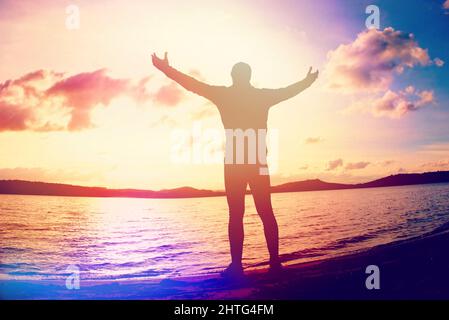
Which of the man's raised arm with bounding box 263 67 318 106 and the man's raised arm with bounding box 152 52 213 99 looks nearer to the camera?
the man's raised arm with bounding box 152 52 213 99

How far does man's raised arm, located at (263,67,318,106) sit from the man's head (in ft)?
0.95

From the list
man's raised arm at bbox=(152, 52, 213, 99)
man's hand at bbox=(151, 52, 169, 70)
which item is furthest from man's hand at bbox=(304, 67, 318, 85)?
man's hand at bbox=(151, 52, 169, 70)

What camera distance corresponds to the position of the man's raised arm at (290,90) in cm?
471

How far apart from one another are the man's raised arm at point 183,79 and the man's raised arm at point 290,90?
→ 29.3 inches

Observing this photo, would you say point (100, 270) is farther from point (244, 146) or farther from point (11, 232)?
point (11, 232)

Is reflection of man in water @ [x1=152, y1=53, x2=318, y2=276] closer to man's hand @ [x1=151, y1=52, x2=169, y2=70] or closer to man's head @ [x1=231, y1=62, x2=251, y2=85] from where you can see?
man's head @ [x1=231, y1=62, x2=251, y2=85]

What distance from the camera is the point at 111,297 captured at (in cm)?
437

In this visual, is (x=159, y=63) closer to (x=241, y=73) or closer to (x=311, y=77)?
(x=241, y=73)

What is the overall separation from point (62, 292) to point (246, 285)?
2238 millimetres

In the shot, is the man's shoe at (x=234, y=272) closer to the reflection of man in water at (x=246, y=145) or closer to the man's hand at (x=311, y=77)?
the reflection of man in water at (x=246, y=145)

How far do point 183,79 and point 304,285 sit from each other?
2.76 meters

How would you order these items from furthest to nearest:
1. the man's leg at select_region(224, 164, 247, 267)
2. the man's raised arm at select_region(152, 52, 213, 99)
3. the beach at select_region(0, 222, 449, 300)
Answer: the man's leg at select_region(224, 164, 247, 267) → the man's raised arm at select_region(152, 52, 213, 99) → the beach at select_region(0, 222, 449, 300)

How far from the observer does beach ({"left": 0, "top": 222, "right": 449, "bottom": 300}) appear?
4121mm

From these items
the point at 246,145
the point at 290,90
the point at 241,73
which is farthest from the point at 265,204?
the point at 241,73
